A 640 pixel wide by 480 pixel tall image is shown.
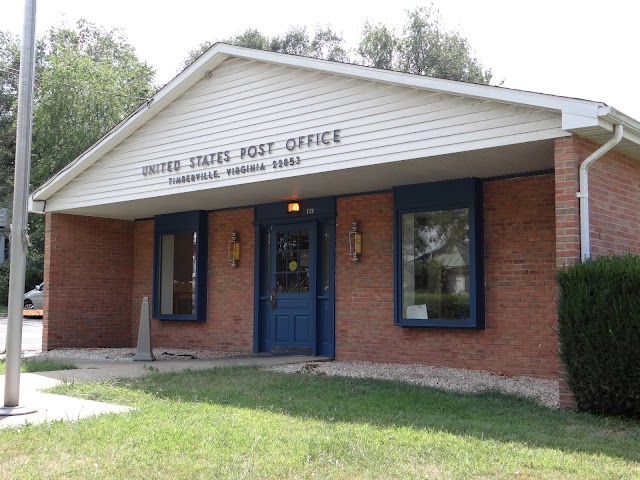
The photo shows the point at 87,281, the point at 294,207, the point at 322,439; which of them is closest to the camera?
the point at 322,439

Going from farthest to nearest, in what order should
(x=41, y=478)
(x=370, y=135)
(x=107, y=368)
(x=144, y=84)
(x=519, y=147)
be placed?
(x=144, y=84) < (x=107, y=368) < (x=370, y=135) < (x=519, y=147) < (x=41, y=478)

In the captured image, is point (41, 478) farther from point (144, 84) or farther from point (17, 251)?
point (144, 84)

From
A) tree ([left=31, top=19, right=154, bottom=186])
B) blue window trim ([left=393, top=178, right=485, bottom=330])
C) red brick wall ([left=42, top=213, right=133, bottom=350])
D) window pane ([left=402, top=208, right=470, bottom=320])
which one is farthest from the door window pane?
tree ([left=31, top=19, right=154, bottom=186])

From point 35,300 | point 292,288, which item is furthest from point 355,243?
point 35,300

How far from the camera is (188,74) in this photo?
Result: 11219mm

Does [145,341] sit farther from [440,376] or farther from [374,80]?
[374,80]

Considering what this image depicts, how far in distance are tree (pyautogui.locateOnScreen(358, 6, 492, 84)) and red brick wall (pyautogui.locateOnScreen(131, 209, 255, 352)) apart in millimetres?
25941

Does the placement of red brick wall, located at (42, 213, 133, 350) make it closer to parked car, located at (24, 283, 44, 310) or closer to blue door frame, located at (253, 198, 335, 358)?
blue door frame, located at (253, 198, 335, 358)

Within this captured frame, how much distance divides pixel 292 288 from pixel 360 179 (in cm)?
290

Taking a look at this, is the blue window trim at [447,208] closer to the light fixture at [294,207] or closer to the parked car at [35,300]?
the light fixture at [294,207]

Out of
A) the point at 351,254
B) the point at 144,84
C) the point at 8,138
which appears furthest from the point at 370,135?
the point at 8,138

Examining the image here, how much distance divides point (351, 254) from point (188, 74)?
376cm

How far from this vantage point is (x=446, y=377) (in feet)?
30.7

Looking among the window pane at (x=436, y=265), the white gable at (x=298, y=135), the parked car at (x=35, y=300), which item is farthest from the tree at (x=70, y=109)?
the window pane at (x=436, y=265)
